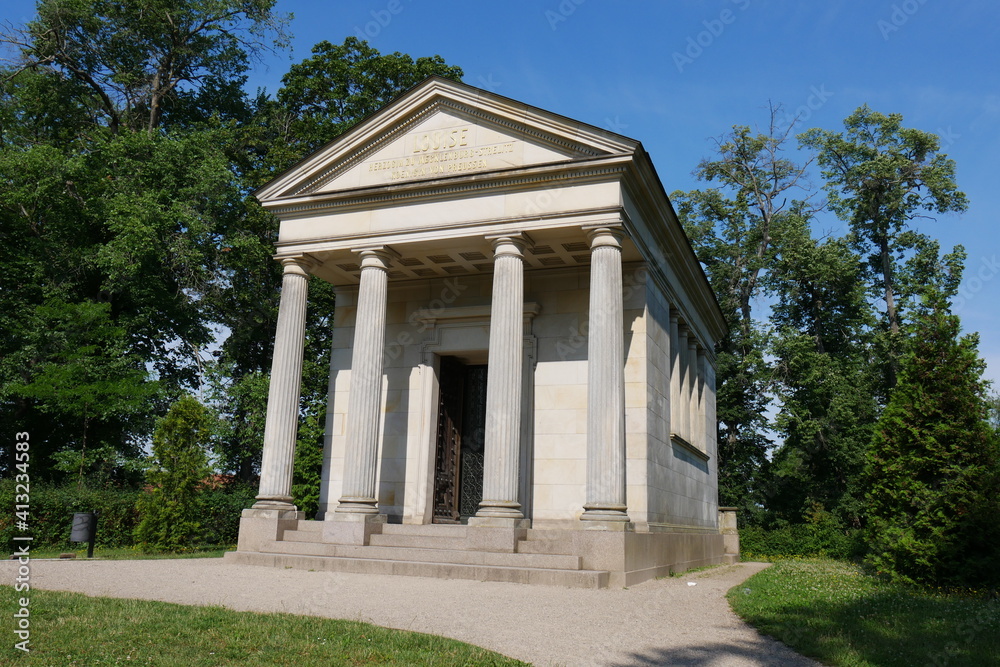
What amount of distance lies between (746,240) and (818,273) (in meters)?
4.84

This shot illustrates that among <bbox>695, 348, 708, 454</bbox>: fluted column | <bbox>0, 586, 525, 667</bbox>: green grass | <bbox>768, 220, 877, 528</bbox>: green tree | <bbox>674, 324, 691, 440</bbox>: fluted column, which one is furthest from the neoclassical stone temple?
<bbox>768, 220, 877, 528</bbox>: green tree

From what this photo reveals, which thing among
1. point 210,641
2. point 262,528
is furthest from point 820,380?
point 210,641

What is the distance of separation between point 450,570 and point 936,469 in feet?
28.8

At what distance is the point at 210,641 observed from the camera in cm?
672

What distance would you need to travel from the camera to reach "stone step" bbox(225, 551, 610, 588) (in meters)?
12.2

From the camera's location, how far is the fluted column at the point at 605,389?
13836mm

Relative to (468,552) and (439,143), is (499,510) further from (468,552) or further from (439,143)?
(439,143)

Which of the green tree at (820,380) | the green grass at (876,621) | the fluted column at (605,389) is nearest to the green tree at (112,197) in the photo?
the fluted column at (605,389)

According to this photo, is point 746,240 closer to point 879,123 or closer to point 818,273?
point 818,273

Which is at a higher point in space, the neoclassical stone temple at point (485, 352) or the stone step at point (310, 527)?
the neoclassical stone temple at point (485, 352)

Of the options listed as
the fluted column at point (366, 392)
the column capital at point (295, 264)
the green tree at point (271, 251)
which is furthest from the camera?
the green tree at point (271, 251)

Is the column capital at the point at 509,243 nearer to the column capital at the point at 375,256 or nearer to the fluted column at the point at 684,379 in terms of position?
the column capital at the point at 375,256

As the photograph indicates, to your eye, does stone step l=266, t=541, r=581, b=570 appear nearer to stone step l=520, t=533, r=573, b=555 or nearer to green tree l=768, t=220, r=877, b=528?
stone step l=520, t=533, r=573, b=555

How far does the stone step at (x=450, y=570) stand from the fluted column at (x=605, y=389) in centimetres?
162
